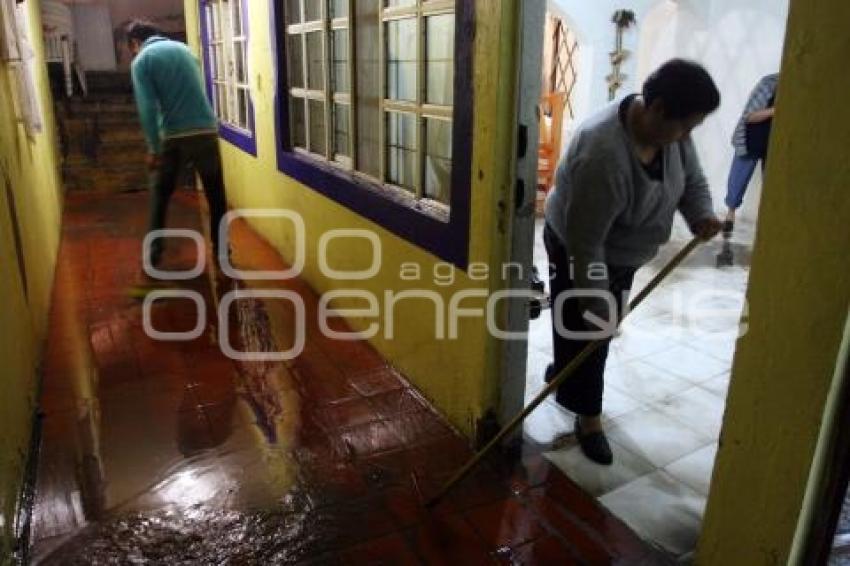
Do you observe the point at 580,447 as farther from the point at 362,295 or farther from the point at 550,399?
the point at 362,295

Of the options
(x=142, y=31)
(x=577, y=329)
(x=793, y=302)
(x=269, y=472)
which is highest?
(x=142, y=31)

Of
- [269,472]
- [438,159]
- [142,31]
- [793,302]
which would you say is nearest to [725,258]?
[438,159]

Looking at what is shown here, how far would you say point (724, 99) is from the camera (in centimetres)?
650

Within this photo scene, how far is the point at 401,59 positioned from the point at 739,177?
3698 mm

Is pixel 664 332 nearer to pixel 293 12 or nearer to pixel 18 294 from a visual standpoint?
pixel 293 12

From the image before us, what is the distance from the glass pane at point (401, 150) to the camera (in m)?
3.01

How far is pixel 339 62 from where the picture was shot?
360 centimetres

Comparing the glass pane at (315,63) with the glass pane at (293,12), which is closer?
the glass pane at (315,63)

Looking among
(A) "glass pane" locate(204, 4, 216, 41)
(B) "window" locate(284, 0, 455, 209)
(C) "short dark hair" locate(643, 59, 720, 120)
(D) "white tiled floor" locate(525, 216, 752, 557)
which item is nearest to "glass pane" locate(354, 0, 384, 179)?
(B) "window" locate(284, 0, 455, 209)

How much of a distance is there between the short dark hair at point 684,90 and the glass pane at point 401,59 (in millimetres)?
1207

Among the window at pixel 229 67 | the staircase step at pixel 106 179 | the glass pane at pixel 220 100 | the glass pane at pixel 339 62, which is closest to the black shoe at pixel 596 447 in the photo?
the glass pane at pixel 339 62

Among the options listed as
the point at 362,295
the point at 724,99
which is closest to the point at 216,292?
the point at 362,295

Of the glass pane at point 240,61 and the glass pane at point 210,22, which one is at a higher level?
the glass pane at point 210,22

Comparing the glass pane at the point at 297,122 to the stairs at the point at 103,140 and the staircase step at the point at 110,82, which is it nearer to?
the stairs at the point at 103,140
